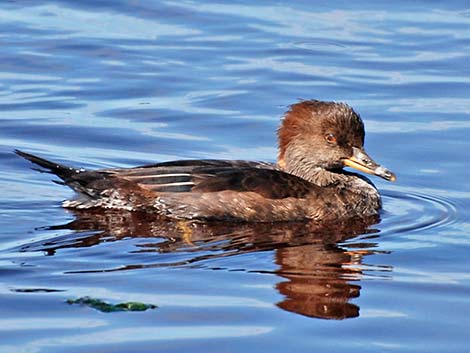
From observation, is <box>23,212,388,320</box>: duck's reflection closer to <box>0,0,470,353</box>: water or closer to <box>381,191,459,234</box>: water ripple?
<box>0,0,470,353</box>: water

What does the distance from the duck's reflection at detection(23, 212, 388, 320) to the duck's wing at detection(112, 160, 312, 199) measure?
29cm

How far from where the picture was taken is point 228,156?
1331 cm

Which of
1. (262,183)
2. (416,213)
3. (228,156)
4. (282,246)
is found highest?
(228,156)

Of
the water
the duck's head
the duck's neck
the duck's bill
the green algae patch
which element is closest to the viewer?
the water

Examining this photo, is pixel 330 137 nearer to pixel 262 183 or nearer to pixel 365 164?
pixel 365 164

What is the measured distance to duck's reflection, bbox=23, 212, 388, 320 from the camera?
30.1 ft

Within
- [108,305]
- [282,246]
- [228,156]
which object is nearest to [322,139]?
[228,156]

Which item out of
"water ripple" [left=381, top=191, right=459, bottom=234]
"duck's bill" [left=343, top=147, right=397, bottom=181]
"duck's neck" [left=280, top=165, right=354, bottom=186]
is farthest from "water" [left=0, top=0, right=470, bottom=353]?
"duck's neck" [left=280, top=165, right=354, bottom=186]

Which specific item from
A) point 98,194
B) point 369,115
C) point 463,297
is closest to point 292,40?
point 369,115

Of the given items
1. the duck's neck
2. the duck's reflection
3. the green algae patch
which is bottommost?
the green algae patch

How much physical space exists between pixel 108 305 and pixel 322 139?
4.08 metres

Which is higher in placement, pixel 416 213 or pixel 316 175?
pixel 316 175

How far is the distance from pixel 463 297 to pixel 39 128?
6.15 meters

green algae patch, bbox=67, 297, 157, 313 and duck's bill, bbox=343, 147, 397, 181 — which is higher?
duck's bill, bbox=343, 147, 397, 181
